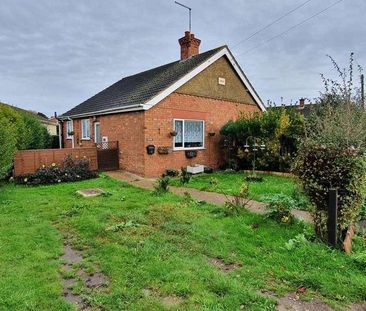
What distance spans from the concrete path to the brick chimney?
7926 millimetres

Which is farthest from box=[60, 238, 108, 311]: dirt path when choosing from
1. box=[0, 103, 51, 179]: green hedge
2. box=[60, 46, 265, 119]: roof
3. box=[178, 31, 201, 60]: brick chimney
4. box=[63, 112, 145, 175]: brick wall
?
box=[178, 31, 201, 60]: brick chimney

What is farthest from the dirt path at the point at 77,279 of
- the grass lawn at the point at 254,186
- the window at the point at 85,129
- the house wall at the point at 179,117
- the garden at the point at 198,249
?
the window at the point at 85,129

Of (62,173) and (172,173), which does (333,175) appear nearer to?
(172,173)

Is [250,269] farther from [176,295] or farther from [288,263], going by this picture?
[176,295]

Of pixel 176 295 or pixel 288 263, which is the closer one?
pixel 176 295

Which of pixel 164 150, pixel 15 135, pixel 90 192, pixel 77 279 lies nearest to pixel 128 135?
pixel 164 150

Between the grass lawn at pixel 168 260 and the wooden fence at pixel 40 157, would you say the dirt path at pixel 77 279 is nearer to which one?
the grass lawn at pixel 168 260

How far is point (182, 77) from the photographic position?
13422 millimetres

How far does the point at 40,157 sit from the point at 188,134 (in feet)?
21.6

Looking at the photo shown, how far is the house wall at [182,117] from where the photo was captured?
41.2 feet

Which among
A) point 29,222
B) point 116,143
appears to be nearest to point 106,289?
point 29,222

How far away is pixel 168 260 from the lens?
409 cm

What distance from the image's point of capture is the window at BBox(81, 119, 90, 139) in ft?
56.7

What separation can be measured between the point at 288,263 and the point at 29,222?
5.07m
